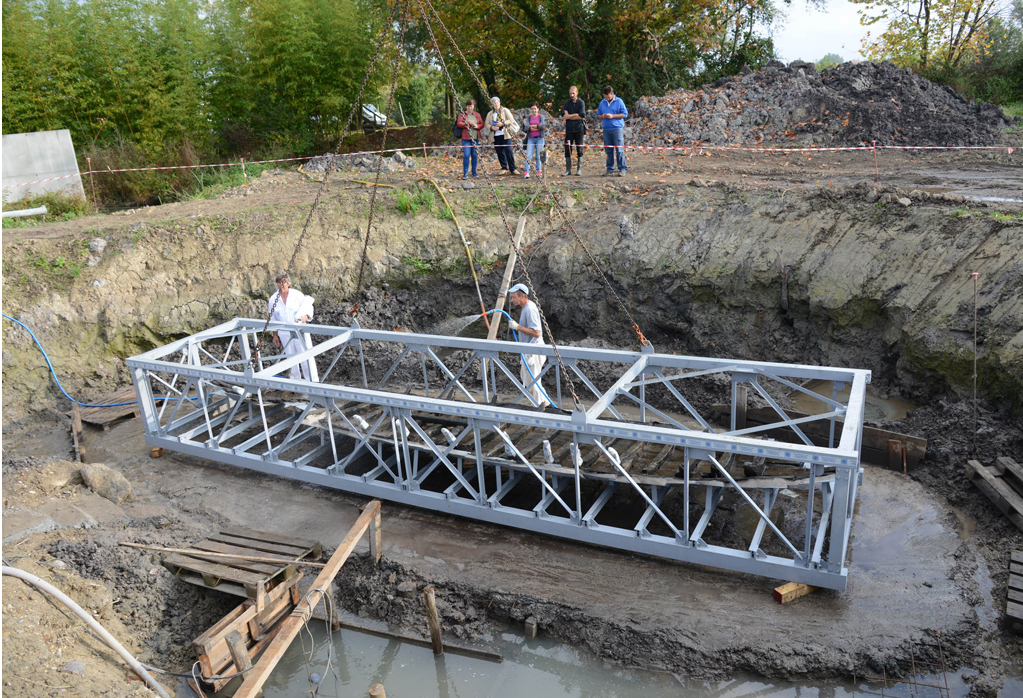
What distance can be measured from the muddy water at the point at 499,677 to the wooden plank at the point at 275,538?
0.94 m

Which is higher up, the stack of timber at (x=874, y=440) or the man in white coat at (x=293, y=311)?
the man in white coat at (x=293, y=311)

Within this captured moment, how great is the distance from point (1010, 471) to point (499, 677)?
578 cm

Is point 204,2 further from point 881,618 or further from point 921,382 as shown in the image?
point 881,618

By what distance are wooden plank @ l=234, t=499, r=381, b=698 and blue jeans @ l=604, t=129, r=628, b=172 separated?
11053 mm

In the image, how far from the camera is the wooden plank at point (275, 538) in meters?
7.36

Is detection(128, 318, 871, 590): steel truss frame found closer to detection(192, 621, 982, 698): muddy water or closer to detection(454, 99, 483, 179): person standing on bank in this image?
detection(192, 621, 982, 698): muddy water

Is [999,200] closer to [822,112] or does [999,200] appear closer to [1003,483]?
[1003,483]

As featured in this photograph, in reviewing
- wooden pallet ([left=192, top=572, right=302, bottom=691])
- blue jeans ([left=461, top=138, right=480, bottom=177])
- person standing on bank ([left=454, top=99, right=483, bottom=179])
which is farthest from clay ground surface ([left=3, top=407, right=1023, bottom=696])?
blue jeans ([left=461, top=138, right=480, bottom=177])

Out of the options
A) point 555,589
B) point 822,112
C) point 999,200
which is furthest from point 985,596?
point 822,112

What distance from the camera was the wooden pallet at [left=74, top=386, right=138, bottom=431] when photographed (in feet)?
36.3

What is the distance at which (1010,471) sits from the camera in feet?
24.2

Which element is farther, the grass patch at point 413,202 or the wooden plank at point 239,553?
the grass patch at point 413,202

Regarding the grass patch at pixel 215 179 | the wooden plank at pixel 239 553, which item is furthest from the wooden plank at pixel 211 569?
the grass patch at pixel 215 179

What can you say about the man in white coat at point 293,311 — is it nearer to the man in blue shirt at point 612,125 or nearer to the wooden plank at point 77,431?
the wooden plank at point 77,431
